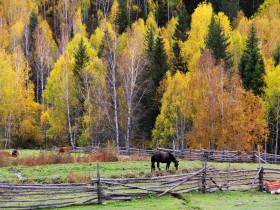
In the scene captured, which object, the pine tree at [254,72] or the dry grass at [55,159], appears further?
the pine tree at [254,72]

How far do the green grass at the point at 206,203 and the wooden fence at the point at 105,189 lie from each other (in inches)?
18.8

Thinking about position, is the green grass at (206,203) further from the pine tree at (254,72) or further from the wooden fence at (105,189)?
the pine tree at (254,72)

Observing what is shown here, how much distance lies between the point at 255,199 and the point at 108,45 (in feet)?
101

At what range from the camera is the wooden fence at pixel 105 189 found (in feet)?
61.6

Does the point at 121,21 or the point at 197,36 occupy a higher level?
the point at 121,21

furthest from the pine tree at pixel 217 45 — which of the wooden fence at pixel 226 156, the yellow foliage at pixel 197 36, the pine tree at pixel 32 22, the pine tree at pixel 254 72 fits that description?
the pine tree at pixel 32 22

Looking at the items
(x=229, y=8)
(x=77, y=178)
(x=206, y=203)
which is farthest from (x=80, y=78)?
(x=229, y=8)

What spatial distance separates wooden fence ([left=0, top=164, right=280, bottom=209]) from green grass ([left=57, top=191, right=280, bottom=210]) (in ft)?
1.57

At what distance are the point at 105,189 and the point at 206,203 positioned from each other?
14.5ft

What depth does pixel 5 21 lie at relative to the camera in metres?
82.9

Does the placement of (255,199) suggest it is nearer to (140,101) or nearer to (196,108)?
(196,108)

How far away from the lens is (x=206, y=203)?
18.9m

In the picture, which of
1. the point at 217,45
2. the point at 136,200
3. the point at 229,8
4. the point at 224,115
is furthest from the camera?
the point at 229,8

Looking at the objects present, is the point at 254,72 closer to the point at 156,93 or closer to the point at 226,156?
the point at 156,93
